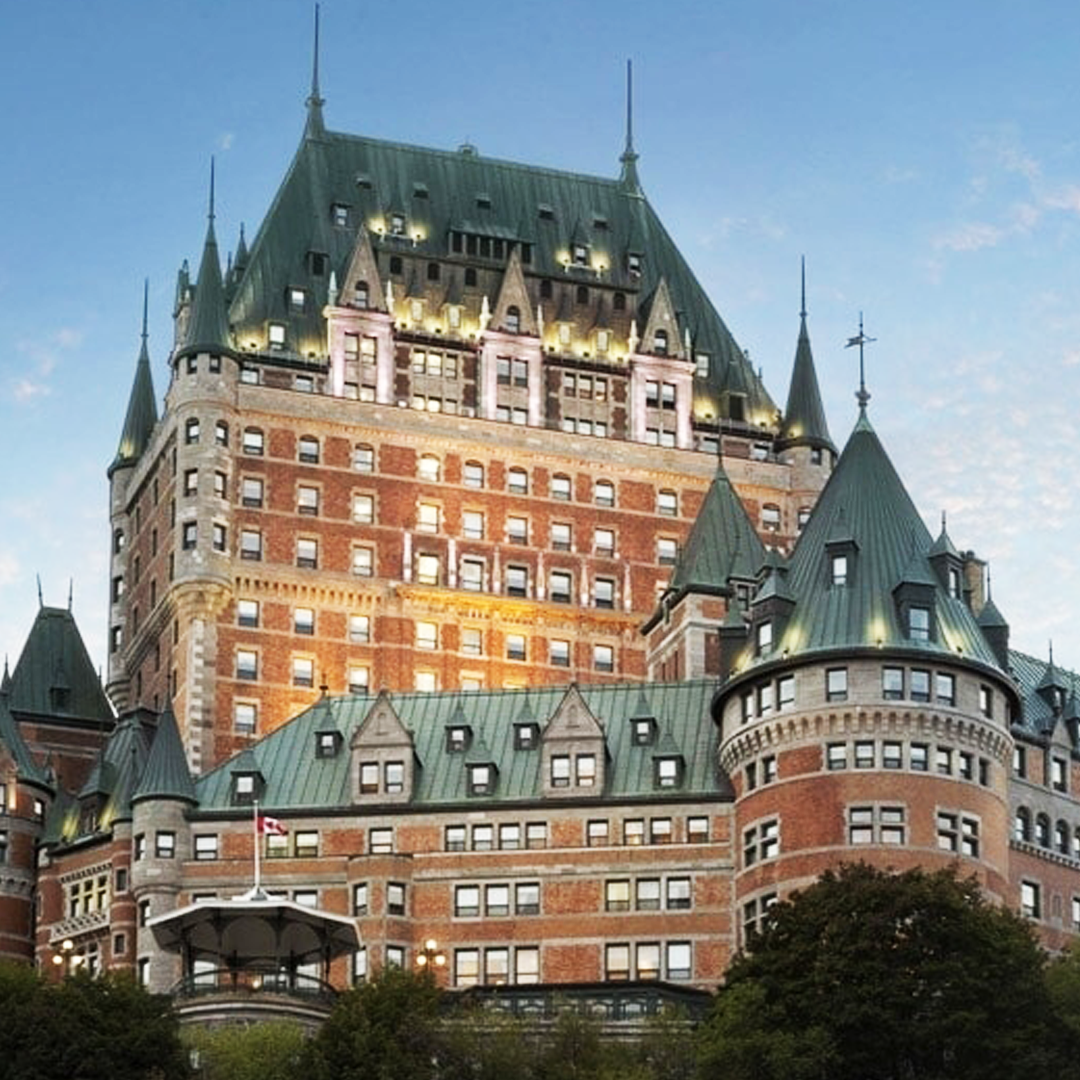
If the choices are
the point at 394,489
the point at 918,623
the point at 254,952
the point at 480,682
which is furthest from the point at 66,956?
the point at 918,623

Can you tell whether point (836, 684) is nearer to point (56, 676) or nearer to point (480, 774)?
point (480, 774)

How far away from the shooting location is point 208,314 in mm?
191375

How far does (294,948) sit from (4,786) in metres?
30.8

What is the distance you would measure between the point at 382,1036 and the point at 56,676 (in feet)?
205

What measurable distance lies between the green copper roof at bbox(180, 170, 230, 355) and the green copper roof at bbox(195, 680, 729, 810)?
27877mm

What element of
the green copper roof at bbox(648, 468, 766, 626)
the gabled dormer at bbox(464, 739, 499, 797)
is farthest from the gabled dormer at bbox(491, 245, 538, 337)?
the gabled dormer at bbox(464, 739, 499, 797)

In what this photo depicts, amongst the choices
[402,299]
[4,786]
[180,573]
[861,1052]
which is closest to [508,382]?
[402,299]

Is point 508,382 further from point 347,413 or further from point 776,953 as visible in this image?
point 776,953

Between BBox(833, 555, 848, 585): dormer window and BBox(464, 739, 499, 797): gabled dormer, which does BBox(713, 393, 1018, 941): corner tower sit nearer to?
BBox(833, 555, 848, 585): dormer window

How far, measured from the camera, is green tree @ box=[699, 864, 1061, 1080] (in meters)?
132

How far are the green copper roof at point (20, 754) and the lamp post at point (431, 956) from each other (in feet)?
86.0

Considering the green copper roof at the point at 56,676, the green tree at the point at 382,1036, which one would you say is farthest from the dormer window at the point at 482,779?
the green copper roof at the point at 56,676

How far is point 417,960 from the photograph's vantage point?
15612 centimetres

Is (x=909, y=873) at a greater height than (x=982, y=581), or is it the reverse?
(x=982, y=581)
